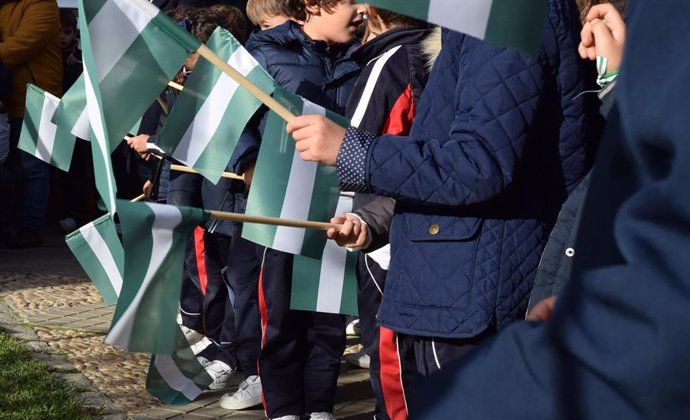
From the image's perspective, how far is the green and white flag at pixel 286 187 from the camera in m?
3.73

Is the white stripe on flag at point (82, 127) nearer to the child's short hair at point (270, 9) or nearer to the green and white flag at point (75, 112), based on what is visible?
the green and white flag at point (75, 112)

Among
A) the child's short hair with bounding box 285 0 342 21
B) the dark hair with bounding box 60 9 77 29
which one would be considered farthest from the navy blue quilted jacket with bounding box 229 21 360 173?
the dark hair with bounding box 60 9 77 29

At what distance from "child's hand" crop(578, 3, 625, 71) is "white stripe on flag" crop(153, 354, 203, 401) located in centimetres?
132

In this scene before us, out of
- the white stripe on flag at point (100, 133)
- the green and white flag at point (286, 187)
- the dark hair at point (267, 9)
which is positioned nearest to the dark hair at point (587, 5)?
the green and white flag at point (286, 187)

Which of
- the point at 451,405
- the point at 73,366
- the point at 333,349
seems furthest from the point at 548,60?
the point at 73,366

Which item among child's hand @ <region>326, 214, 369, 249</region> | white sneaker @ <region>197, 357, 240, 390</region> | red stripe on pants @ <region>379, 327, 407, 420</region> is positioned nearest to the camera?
child's hand @ <region>326, 214, 369, 249</region>

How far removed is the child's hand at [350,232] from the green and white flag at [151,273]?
678 millimetres

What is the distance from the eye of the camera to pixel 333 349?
15.8 feet

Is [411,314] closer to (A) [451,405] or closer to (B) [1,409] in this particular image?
(A) [451,405]

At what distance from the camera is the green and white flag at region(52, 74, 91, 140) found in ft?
14.1

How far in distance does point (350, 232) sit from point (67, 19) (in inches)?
363

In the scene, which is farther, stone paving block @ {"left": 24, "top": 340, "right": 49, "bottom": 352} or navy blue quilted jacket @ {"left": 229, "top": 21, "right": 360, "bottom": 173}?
stone paving block @ {"left": 24, "top": 340, "right": 49, "bottom": 352}

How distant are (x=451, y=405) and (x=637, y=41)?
0.42 m

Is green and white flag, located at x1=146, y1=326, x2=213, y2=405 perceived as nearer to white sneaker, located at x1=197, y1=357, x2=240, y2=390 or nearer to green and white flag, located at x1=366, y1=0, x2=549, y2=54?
green and white flag, located at x1=366, y1=0, x2=549, y2=54
